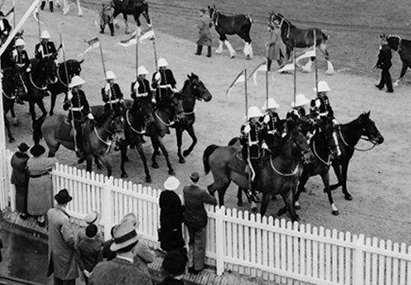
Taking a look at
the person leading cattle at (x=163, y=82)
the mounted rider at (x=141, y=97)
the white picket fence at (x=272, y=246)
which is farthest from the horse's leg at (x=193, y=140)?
the white picket fence at (x=272, y=246)

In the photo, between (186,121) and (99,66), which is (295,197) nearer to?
(186,121)

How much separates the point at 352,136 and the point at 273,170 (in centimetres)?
235

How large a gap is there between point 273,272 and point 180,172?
17.9ft

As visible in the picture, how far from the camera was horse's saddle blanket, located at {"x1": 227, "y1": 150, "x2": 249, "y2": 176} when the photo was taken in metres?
15.3

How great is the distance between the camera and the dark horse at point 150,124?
17.5 meters

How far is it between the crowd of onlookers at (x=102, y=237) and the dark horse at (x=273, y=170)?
2071 millimetres

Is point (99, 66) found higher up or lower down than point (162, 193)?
lower down

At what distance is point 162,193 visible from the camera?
43.0 feet

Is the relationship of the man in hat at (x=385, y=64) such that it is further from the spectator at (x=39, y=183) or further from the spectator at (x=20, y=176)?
the spectator at (x=20, y=176)

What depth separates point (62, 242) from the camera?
1201cm

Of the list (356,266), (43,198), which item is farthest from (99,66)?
(356,266)

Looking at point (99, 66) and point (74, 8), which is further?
point (74, 8)

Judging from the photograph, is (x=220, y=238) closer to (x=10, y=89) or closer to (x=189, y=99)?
(x=189, y=99)

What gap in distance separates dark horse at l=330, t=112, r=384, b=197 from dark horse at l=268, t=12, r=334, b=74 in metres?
8.95
